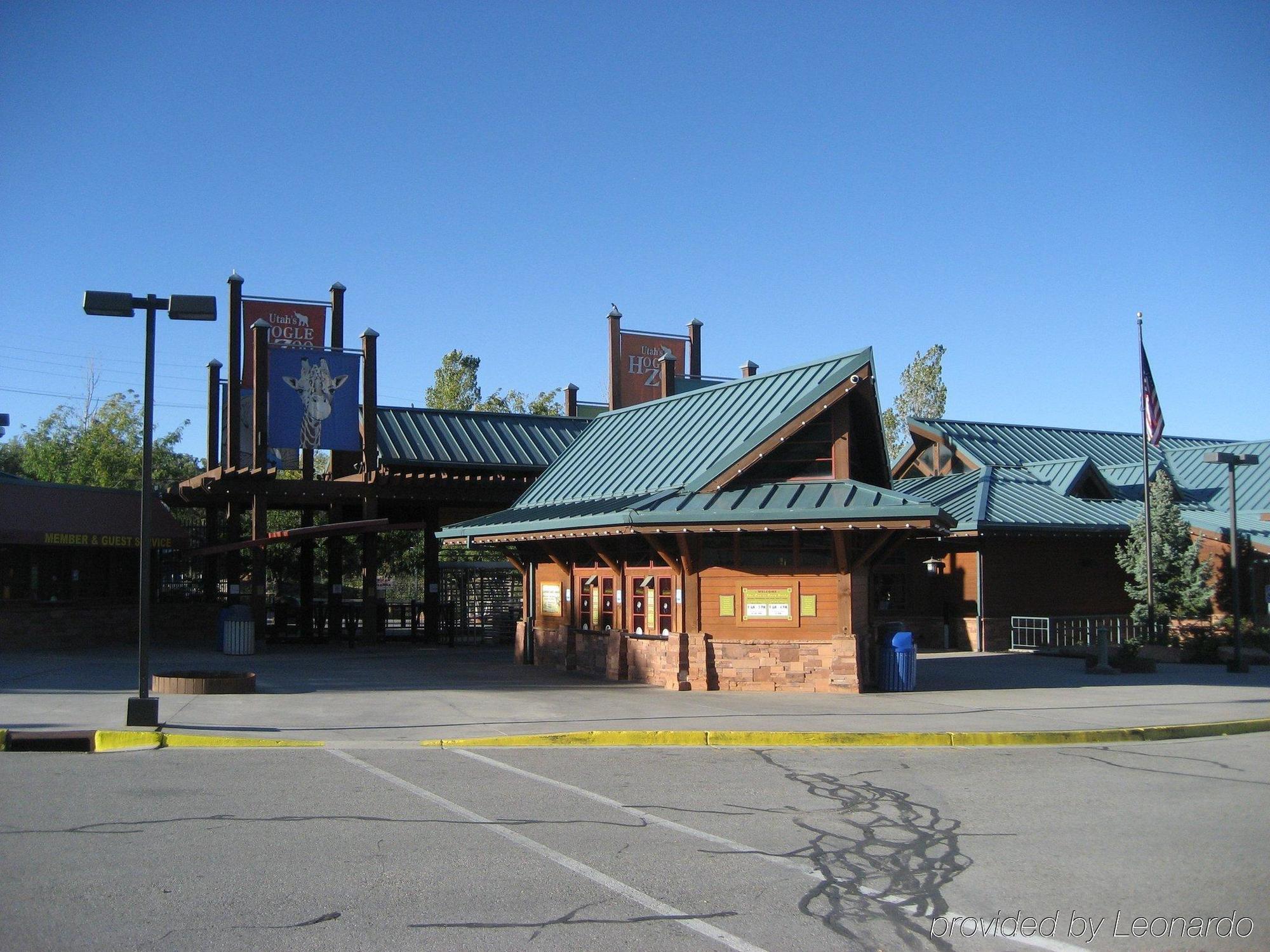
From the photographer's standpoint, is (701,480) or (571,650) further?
(571,650)

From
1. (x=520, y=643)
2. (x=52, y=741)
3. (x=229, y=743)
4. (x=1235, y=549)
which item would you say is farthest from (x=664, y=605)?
(x=1235, y=549)

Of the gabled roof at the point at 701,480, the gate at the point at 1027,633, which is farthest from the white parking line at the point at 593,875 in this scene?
the gate at the point at 1027,633

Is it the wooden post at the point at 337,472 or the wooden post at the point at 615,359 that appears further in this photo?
the wooden post at the point at 615,359

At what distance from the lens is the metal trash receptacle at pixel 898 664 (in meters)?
19.2

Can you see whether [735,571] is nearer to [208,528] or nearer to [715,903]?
[715,903]

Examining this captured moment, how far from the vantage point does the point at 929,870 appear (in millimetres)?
7891

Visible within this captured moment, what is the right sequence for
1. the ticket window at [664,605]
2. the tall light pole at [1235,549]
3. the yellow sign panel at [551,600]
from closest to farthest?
1. the ticket window at [664,605]
2. the tall light pole at [1235,549]
3. the yellow sign panel at [551,600]

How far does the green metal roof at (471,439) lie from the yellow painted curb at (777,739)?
18513mm

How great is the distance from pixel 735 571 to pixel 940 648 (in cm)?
1368

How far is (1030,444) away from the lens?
127 feet

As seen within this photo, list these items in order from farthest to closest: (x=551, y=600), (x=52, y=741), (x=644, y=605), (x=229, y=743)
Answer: (x=551, y=600), (x=644, y=605), (x=229, y=743), (x=52, y=741)

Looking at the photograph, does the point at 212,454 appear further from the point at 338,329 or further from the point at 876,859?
the point at 876,859

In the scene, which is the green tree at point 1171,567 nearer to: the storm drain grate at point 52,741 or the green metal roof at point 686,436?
the green metal roof at point 686,436

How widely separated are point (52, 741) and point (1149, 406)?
22373 millimetres
